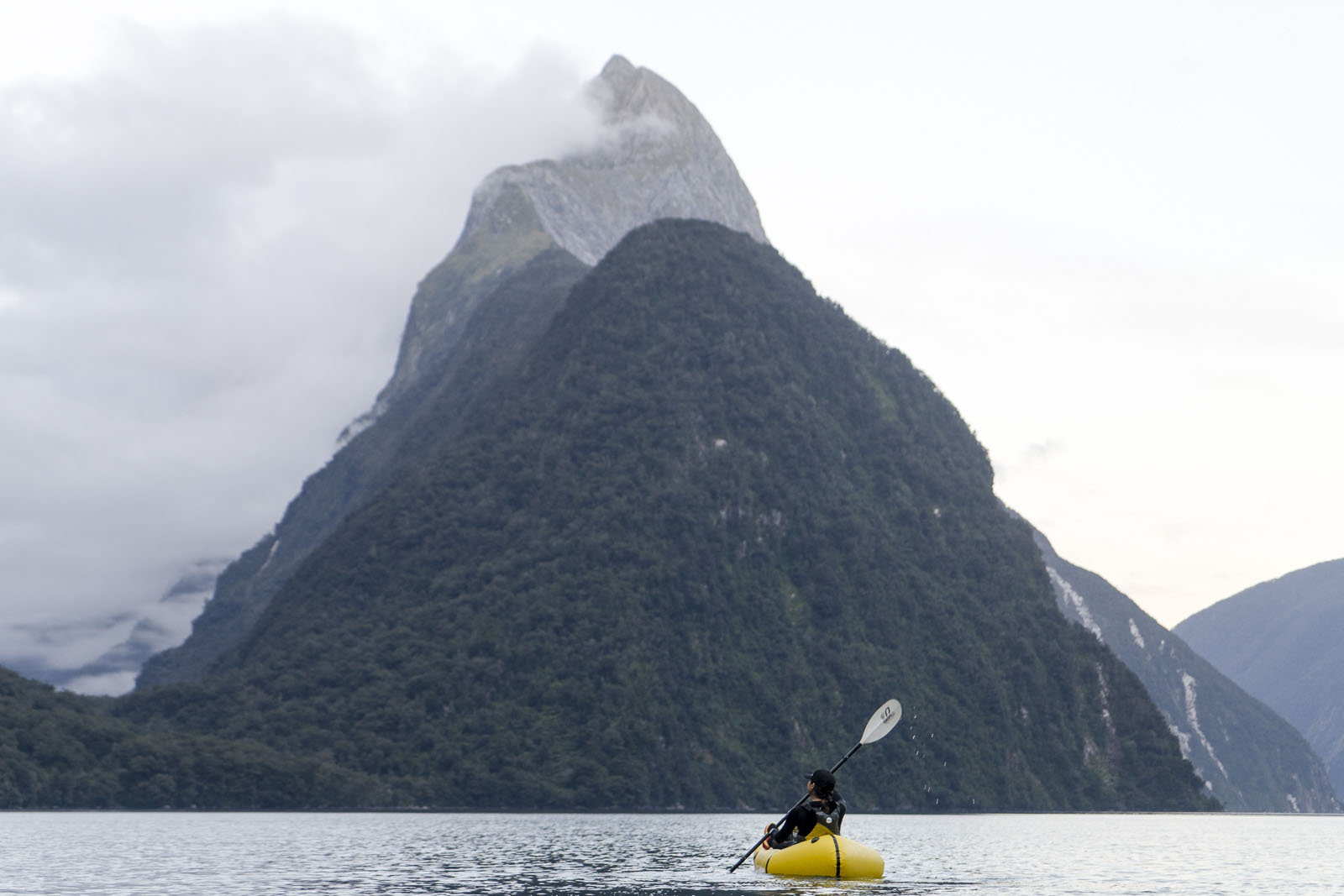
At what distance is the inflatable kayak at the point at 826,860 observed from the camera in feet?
214

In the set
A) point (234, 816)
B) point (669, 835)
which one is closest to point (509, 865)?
point (669, 835)

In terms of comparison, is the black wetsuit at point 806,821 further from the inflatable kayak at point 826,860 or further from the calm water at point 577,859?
the calm water at point 577,859

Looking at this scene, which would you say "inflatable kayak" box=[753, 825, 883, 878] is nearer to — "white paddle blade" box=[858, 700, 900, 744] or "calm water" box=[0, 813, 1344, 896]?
"calm water" box=[0, 813, 1344, 896]

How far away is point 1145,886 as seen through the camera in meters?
77.4

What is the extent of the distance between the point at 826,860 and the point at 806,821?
71.8 inches

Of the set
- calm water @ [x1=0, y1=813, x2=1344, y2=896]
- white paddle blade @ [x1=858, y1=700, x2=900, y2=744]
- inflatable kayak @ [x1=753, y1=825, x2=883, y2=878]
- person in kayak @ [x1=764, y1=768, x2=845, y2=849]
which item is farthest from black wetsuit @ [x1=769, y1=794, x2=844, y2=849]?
white paddle blade @ [x1=858, y1=700, x2=900, y2=744]

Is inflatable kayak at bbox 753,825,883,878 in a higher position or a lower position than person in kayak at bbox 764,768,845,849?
lower

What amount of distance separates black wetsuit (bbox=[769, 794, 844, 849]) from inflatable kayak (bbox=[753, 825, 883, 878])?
0.29 meters

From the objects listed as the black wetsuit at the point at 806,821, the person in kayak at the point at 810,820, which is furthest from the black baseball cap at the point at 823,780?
the black wetsuit at the point at 806,821

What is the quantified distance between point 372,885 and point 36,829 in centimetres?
8201

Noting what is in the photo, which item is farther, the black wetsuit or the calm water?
the calm water

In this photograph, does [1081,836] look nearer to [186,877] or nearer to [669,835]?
[669,835]

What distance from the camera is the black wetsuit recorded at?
6606 centimetres

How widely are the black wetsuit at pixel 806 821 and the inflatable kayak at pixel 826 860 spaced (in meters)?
0.29
